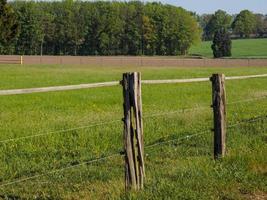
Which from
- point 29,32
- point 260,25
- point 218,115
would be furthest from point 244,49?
point 218,115

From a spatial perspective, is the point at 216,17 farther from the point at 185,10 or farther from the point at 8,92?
the point at 8,92

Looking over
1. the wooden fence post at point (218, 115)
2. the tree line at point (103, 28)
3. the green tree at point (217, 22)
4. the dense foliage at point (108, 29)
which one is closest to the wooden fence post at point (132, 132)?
the wooden fence post at point (218, 115)

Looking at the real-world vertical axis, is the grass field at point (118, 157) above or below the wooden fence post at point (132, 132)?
below

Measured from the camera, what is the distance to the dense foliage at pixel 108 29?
12656 centimetres

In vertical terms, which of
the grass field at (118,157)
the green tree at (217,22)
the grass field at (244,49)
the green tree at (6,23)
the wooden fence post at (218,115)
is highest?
the green tree at (217,22)

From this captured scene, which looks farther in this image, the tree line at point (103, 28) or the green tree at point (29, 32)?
the tree line at point (103, 28)

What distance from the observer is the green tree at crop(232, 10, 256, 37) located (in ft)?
575

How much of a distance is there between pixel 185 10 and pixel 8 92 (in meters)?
143

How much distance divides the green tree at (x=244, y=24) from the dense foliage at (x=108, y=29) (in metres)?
37.2

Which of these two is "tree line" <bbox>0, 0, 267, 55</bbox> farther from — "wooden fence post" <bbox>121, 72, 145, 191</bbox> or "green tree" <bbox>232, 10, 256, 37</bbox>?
"wooden fence post" <bbox>121, 72, 145, 191</bbox>

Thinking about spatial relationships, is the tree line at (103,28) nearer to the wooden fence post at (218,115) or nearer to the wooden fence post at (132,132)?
the wooden fence post at (218,115)

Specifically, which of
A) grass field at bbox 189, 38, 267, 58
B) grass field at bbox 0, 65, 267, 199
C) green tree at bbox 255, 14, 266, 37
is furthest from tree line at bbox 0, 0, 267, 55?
grass field at bbox 0, 65, 267, 199

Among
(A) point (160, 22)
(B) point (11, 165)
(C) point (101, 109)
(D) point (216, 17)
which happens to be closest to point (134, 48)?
(A) point (160, 22)

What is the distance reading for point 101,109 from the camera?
17297mm
